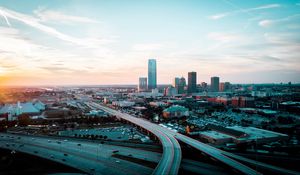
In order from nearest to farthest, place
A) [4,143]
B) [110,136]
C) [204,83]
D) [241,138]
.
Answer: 1. [4,143]
2. [241,138]
3. [110,136]
4. [204,83]

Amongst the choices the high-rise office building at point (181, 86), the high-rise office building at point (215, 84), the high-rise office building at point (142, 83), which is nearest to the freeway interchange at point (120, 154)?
the high-rise office building at point (181, 86)

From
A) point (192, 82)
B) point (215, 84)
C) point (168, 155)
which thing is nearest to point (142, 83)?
point (192, 82)

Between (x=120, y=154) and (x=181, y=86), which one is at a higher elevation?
(x=181, y=86)

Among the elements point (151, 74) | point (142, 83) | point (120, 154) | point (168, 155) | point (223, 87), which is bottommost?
point (120, 154)

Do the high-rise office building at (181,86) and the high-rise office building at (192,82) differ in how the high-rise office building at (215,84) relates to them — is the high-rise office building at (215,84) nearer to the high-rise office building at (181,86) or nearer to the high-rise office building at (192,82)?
the high-rise office building at (192,82)

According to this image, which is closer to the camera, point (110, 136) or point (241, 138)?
point (241, 138)

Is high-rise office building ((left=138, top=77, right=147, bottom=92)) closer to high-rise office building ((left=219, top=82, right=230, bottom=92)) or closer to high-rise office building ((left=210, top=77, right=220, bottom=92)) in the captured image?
high-rise office building ((left=210, top=77, right=220, bottom=92))

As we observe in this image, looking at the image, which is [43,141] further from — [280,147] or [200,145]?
[280,147]

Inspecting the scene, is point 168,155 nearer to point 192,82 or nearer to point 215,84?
point 192,82

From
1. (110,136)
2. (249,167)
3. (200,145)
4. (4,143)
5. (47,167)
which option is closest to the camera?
(249,167)

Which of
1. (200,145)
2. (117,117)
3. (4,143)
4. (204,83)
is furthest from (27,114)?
(204,83)
